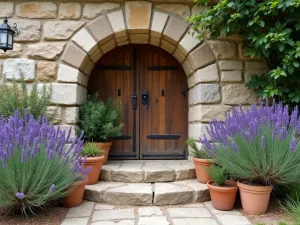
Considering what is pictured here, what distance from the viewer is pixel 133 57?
3848 millimetres

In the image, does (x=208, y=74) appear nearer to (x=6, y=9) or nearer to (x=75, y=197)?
(x=75, y=197)

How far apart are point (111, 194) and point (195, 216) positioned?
83cm

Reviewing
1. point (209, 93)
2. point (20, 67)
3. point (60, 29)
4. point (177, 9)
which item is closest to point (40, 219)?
point (20, 67)

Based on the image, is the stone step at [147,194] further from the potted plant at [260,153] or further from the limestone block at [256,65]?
the limestone block at [256,65]

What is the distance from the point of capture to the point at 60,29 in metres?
3.13

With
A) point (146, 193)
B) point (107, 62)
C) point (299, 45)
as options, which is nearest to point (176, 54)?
point (107, 62)

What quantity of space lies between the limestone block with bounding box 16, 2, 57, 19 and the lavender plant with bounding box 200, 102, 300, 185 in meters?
2.35

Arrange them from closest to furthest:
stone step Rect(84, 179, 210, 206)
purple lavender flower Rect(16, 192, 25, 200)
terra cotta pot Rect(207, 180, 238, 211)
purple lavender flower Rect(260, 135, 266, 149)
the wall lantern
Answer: purple lavender flower Rect(16, 192, 25, 200) < purple lavender flower Rect(260, 135, 266, 149) < terra cotta pot Rect(207, 180, 238, 211) < stone step Rect(84, 179, 210, 206) < the wall lantern

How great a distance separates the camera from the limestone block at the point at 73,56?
3121 millimetres

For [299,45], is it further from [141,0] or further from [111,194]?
[111,194]

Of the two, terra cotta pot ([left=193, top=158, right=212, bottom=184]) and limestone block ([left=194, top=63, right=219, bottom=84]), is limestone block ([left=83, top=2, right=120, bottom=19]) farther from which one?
terra cotta pot ([left=193, top=158, right=212, bottom=184])

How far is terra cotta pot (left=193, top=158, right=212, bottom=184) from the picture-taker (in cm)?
291

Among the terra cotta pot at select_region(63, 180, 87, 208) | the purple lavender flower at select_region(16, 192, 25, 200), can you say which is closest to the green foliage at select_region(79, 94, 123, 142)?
the terra cotta pot at select_region(63, 180, 87, 208)

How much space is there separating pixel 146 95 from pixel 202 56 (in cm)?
99
